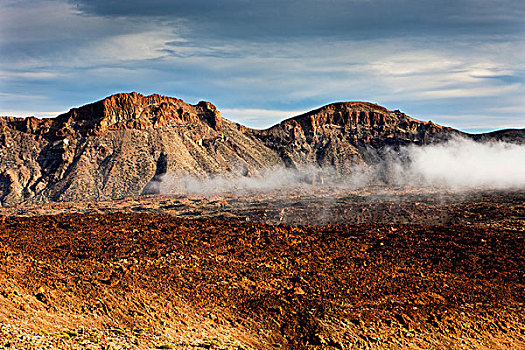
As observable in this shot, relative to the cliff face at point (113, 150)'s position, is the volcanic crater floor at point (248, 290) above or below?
below

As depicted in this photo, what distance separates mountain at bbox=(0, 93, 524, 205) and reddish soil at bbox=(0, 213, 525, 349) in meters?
72.4

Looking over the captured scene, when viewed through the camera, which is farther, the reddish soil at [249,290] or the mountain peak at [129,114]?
the mountain peak at [129,114]

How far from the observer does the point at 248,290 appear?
15.8 m

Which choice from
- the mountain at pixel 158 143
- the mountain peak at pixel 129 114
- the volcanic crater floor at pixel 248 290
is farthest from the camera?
the mountain peak at pixel 129 114

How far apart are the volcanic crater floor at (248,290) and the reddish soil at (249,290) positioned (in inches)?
2.1

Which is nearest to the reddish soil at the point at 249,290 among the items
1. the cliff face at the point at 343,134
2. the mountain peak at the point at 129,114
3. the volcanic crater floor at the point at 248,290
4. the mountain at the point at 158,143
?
the volcanic crater floor at the point at 248,290

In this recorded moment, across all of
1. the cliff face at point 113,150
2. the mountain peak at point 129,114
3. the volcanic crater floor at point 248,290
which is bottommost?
the volcanic crater floor at point 248,290

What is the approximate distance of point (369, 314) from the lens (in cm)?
1450

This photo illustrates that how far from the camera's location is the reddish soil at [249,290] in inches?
469

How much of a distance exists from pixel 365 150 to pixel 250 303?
135m

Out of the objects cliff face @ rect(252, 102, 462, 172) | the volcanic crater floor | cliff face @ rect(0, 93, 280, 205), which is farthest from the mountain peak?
the volcanic crater floor

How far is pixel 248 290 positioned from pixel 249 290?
1.6 inches

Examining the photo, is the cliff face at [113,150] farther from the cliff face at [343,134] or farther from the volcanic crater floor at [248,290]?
the volcanic crater floor at [248,290]

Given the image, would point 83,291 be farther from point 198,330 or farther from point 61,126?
point 61,126
